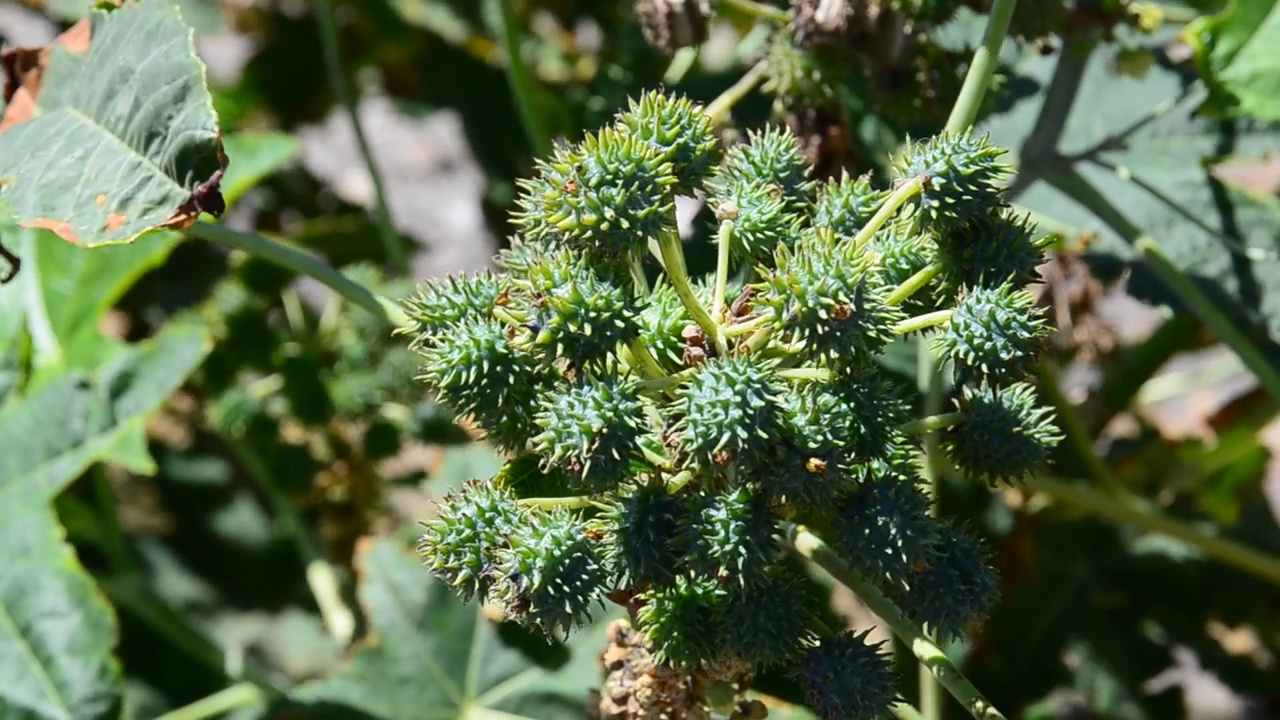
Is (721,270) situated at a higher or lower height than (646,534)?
higher

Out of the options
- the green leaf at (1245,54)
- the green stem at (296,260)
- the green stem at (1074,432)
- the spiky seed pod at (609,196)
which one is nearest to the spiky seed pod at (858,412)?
the spiky seed pod at (609,196)

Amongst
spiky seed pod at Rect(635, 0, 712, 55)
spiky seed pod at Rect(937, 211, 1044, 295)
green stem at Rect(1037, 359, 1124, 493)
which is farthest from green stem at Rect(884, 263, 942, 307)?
green stem at Rect(1037, 359, 1124, 493)

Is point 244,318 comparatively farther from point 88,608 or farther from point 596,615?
point 596,615

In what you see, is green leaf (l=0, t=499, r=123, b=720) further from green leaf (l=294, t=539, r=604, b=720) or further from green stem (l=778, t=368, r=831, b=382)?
green stem (l=778, t=368, r=831, b=382)

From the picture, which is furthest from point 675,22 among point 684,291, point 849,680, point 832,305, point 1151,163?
point 1151,163

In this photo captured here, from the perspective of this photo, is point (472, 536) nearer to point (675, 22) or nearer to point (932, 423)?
point (932, 423)

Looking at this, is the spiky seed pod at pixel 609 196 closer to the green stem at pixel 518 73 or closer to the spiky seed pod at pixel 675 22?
the spiky seed pod at pixel 675 22

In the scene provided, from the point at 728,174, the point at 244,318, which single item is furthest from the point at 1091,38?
the point at 244,318
